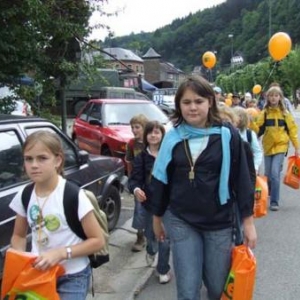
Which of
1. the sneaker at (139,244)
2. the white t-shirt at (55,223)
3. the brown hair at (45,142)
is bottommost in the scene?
the sneaker at (139,244)

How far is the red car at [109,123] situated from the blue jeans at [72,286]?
6.67m

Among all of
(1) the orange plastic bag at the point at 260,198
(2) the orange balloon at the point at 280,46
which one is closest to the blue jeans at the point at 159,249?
(1) the orange plastic bag at the point at 260,198

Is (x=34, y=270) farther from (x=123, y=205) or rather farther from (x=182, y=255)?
(x=123, y=205)

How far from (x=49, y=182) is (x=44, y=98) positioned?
6071 mm

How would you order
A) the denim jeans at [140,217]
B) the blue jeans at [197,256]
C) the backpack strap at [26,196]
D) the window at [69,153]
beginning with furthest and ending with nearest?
1. the denim jeans at [140,217]
2. the window at [69,153]
3. the blue jeans at [197,256]
4. the backpack strap at [26,196]

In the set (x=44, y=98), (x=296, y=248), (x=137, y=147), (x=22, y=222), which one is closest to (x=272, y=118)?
(x=296, y=248)

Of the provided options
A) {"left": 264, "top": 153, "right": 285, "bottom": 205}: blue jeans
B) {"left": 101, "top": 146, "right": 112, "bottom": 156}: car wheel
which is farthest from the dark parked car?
{"left": 101, "top": 146, "right": 112, "bottom": 156}: car wheel

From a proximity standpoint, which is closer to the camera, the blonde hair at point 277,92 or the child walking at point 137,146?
the child walking at point 137,146

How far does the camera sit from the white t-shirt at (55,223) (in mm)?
2367

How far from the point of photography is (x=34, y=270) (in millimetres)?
2197

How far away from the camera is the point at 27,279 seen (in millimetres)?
2197

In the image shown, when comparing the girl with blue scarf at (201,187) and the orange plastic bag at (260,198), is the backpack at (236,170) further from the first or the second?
the orange plastic bag at (260,198)

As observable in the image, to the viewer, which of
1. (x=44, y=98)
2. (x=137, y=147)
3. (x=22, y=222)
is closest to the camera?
(x=22, y=222)

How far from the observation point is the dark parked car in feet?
11.7
